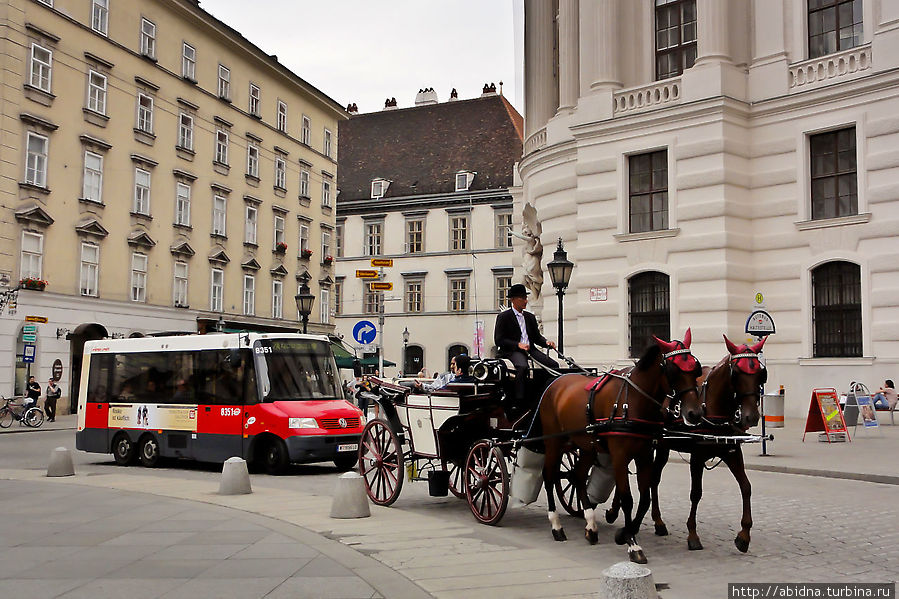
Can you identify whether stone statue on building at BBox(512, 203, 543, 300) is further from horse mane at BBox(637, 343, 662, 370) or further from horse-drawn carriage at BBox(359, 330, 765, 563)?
horse mane at BBox(637, 343, 662, 370)

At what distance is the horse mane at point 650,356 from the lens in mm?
8469

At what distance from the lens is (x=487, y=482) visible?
32.8 ft

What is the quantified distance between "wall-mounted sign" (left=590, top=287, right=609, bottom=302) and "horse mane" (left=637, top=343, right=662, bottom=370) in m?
17.8

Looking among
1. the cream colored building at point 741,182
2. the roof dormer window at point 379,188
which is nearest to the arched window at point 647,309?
the cream colored building at point 741,182

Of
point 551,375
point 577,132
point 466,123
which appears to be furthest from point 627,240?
point 466,123

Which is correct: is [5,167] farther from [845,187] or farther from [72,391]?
[845,187]

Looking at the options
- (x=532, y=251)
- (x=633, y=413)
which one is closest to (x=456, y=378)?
(x=633, y=413)

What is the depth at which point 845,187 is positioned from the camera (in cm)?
2353

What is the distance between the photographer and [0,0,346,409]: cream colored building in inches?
1227

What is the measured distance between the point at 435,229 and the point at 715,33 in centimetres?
3872

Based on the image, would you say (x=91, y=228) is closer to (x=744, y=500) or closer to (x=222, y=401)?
(x=222, y=401)

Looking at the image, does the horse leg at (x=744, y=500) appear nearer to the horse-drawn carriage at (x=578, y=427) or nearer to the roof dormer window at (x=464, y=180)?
the horse-drawn carriage at (x=578, y=427)

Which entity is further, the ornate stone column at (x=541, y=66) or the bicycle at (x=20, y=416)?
the ornate stone column at (x=541, y=66)

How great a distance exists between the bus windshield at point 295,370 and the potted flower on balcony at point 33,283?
17593 millimetres
